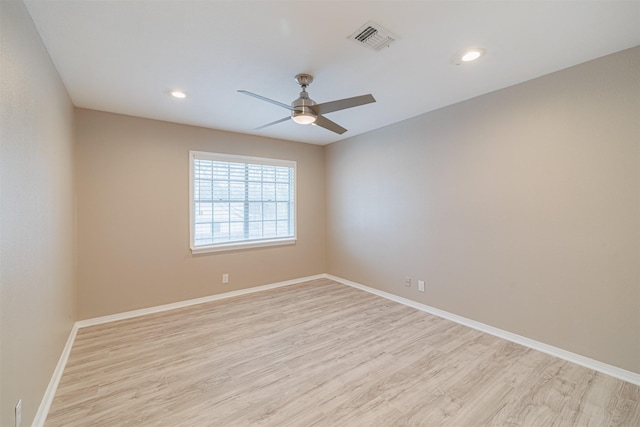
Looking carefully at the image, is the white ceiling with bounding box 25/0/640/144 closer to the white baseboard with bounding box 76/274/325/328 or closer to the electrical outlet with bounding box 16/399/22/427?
the electrical outlet with bounding box 16/399/22/427

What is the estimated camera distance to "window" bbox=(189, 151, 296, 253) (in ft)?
13.1

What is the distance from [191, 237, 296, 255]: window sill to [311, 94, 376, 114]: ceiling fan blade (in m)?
2.67

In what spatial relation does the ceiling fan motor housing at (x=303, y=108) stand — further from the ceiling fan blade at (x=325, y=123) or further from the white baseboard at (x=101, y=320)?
the white baseboard at (x=101, y=320)

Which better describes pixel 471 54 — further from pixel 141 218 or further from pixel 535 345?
pixel 141 218

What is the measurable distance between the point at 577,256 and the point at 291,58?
297 cm

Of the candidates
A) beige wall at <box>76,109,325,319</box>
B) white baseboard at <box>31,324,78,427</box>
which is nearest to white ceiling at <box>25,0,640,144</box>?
beige wall at <box>76,109,325,319</box>

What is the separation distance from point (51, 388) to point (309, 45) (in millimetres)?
3142

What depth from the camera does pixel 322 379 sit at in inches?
84.7

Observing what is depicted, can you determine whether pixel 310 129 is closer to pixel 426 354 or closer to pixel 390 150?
pixel 390 150

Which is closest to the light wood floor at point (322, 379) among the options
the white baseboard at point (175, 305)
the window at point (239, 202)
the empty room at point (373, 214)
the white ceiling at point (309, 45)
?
the empty room at point (373, 214)

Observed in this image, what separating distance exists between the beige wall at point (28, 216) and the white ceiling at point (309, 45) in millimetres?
323

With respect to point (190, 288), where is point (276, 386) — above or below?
below

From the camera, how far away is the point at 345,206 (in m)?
4.85

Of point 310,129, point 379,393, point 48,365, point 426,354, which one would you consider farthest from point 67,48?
point 426,354
